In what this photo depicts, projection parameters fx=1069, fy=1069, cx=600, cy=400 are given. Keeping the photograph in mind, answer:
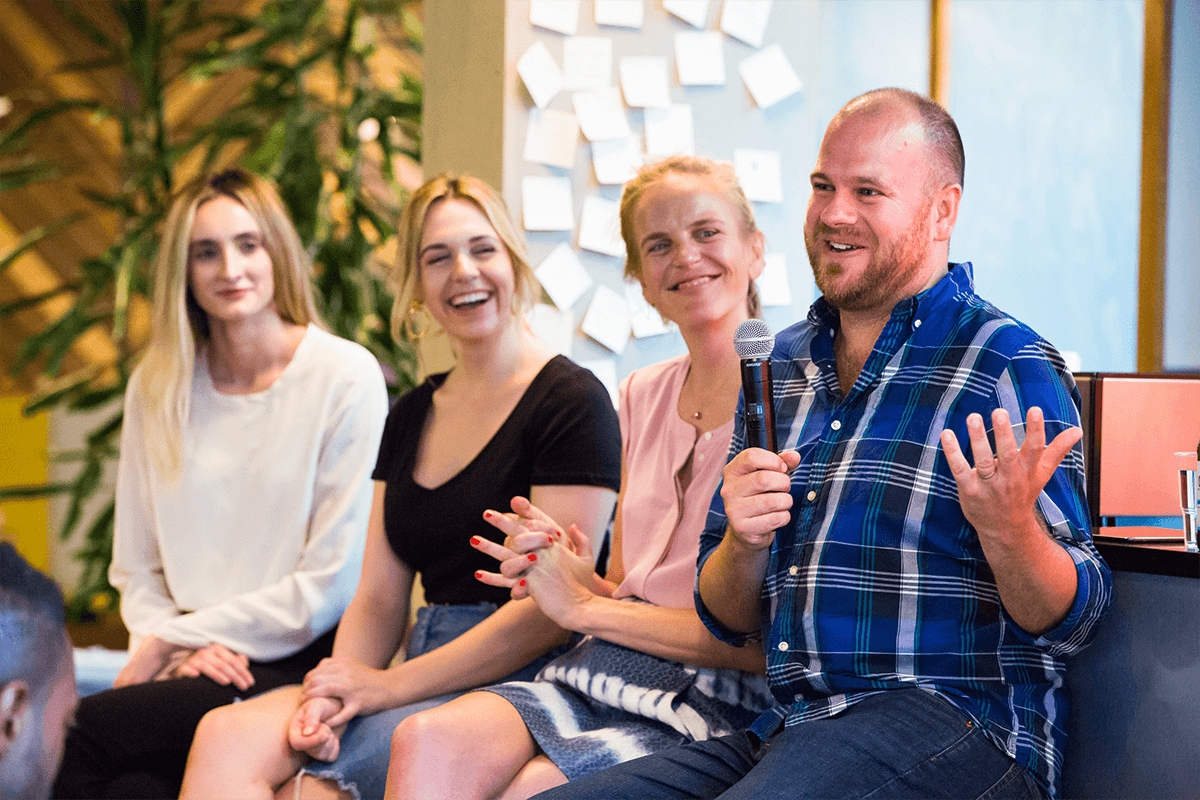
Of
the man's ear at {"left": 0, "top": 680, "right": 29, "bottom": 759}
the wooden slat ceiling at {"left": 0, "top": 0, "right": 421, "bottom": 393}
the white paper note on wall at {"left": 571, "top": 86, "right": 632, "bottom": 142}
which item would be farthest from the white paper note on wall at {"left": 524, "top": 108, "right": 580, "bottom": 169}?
the wooden slat ceiling at {"left": 0, "top": 0, "right": 421, "bottom": 393}

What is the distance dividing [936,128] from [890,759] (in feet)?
2.52

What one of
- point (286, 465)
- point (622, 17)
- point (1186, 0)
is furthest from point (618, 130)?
point (1186, 0)

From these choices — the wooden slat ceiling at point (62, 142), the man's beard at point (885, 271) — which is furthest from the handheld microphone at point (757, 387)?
the wooden slat ceiling at point (62, 142)

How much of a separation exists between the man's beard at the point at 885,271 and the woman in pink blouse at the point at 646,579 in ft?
1.13

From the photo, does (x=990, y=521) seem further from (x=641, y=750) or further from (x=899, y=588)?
(x=641, y=750)

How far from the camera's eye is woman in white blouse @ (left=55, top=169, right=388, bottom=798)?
77.0 inches

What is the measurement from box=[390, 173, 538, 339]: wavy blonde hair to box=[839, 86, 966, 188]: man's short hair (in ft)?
2.58

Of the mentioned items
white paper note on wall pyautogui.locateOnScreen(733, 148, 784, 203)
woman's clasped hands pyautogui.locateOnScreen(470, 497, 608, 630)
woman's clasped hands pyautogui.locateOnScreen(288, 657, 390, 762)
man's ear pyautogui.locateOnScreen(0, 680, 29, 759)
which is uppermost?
white paper note on wall pyautogui.locateOnScreen(733, 148, 784, 203)

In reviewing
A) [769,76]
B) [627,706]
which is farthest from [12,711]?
[769,76]

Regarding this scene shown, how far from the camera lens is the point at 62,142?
4645mm

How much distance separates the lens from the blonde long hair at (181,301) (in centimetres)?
212

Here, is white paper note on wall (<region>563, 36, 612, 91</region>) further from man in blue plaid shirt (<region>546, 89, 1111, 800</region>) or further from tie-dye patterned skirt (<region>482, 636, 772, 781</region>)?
tie-dye patterned skirt (<region>482, 636, 772, 781</region>)

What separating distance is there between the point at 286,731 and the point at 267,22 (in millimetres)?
2716

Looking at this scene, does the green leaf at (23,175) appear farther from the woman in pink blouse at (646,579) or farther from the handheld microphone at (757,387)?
the handheld microphone at (757,387)
